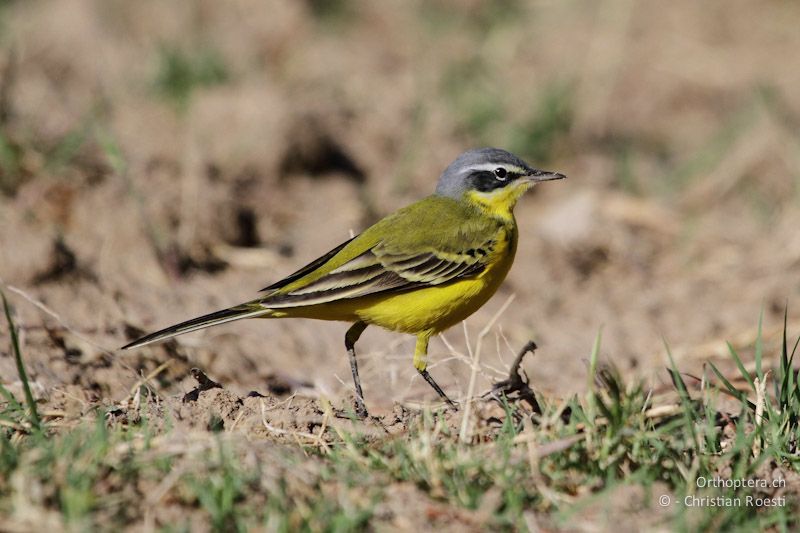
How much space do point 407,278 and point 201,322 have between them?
121 centimetres

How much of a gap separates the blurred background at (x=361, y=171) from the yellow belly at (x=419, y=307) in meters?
0.24

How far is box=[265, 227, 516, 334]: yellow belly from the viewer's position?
5.67 meters

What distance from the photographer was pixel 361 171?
378 inches

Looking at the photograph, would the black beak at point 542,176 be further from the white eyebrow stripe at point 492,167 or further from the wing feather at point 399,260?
the wing feather at point 399,260

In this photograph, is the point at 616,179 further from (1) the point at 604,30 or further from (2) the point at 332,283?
(2) the point at 332,283

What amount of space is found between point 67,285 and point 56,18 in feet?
16.7

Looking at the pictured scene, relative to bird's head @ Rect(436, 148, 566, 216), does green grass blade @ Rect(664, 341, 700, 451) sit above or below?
below

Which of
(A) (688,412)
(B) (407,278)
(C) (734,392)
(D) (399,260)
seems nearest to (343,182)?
(D) (399,260)

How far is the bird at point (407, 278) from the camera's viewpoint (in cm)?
548

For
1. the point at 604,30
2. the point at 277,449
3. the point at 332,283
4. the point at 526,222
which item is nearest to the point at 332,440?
the point at 277,449

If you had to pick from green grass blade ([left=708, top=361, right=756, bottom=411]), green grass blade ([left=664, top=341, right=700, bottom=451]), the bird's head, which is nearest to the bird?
the bird's head

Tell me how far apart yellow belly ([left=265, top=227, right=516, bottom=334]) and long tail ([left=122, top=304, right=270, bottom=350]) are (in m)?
0.32

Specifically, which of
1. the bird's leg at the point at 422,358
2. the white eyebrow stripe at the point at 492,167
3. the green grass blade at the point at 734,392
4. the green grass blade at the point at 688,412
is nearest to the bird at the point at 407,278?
the bird's leg at the point at 422,358

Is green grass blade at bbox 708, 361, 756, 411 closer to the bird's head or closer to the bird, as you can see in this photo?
the bird
